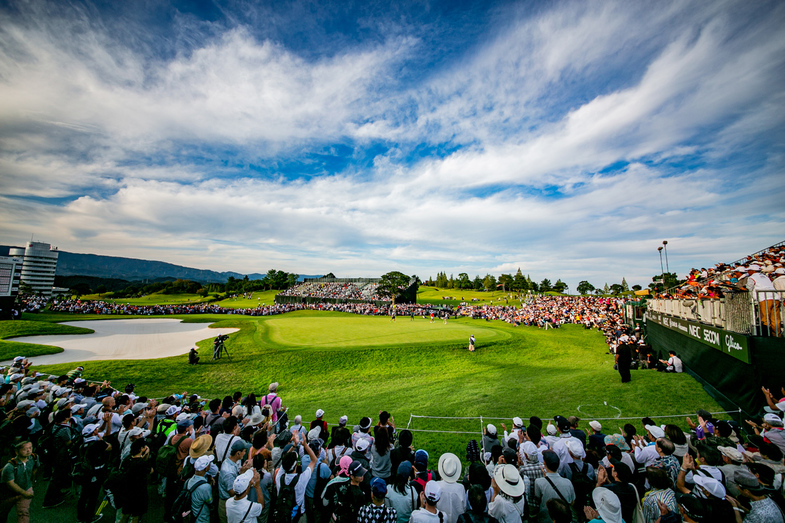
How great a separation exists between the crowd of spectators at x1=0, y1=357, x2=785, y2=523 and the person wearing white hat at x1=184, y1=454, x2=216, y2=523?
0.02 m

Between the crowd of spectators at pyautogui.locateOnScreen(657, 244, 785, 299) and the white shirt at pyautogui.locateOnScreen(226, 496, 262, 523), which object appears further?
the crowd of spectators at pyautogui.locateOnScreen(657, 244, 785, 299)

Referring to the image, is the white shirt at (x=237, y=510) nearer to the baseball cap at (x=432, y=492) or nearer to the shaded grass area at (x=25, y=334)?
the baseball cap at (x=432, y=492)

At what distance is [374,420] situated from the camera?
1007 centimetres

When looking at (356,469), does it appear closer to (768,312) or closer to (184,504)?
(184,504)

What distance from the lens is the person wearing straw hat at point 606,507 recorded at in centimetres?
355

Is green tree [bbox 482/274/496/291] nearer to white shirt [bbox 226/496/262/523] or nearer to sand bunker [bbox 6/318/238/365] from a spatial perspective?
sand bunker [bbox 6/318/238/365]

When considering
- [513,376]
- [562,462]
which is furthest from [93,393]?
[513,376]

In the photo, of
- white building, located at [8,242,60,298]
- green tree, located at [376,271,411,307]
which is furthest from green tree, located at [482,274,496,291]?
white building, located at [8,242,60,298]

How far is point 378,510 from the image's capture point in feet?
12.3

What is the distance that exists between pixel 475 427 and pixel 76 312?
2194 inches

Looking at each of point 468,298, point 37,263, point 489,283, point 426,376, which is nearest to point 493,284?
point 489,283

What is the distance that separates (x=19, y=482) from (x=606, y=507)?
842cm

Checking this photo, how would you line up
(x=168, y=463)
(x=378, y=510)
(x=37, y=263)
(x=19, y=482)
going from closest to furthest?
(x=378, y=510) < (x=19, y=482) < (x=168, y=463) < (x=37, y=263)

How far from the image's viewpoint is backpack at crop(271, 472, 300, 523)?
15.4ft
